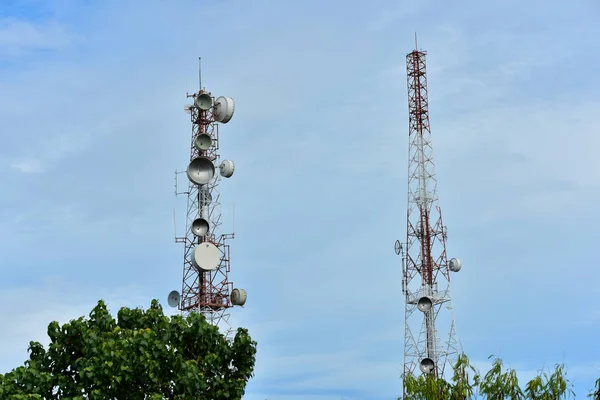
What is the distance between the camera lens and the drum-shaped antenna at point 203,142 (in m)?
55.5

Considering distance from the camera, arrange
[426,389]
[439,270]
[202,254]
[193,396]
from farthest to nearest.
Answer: [439,270] < [202,254] < [426,389] < [193,396]

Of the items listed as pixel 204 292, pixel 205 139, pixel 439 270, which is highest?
pixel 205 139

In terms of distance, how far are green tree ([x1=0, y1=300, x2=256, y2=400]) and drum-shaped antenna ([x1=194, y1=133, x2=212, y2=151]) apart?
60.8 feet

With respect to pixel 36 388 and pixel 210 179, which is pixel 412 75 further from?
pixel 36 388

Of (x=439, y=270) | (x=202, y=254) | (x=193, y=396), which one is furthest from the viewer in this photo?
→ (x=439, y=270)

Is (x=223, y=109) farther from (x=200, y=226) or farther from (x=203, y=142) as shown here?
(x=200, y=226)

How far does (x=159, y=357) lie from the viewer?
35.5 metres

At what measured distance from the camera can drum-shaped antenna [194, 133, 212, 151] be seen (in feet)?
182

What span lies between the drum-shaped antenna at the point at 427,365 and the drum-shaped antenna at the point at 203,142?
18.7 meters

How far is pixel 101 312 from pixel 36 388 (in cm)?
428

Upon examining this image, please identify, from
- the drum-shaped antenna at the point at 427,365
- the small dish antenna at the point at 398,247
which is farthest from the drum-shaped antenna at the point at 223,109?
the drum-shaped antenna at the point at 427,365

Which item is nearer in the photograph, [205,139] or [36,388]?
[36,388]

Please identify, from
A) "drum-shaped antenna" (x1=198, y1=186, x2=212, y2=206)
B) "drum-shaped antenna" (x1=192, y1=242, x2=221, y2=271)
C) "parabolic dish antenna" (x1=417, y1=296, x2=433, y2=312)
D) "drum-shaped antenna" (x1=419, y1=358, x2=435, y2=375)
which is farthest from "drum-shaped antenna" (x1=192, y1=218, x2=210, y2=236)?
"drum-shaped antenna" (x1=419, y1=358, x2=435, y2=375)

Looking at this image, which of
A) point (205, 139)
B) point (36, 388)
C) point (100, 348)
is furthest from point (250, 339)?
point (205, 139)
